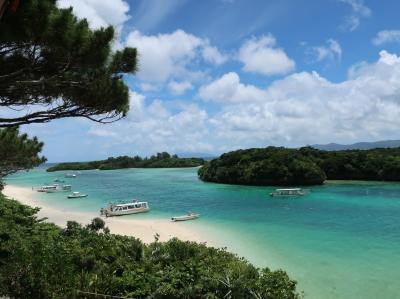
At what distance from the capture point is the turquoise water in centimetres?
1672

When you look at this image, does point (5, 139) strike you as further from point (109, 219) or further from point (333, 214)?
point (333, 214)

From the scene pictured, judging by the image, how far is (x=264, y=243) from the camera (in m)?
23.8

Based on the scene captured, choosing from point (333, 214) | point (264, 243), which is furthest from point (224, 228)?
point (333, 214)

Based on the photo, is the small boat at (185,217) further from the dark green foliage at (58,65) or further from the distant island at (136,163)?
the distant island at (136,163)

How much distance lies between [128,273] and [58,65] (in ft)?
17.2

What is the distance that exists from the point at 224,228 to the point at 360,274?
12523mm

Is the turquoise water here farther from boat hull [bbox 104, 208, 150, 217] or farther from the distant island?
the distant island

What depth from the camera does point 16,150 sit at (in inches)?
738

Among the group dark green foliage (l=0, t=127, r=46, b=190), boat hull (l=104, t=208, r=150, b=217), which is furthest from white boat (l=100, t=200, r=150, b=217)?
dark green foliage (l=0, t=127, r=46, b=190)

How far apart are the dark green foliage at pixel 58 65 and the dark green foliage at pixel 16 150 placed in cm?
946

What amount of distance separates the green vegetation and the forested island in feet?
179

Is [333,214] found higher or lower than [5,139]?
lower

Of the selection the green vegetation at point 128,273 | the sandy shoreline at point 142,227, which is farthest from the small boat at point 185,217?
the green vegetation at point 128,273

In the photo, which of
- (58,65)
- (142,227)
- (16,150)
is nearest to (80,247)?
(58,65)
